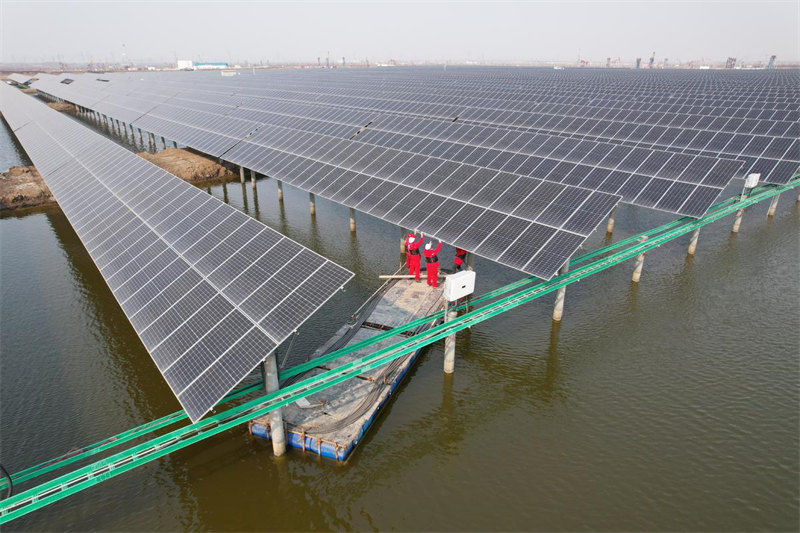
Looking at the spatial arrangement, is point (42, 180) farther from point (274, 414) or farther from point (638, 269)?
point (638, 269)

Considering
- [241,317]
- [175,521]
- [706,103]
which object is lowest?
[175,521]

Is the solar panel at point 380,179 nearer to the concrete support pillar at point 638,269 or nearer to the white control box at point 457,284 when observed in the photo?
the white control box at point 457,284

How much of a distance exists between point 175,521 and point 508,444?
10.8 metres

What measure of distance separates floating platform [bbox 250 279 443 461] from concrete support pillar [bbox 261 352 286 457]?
0.34 m

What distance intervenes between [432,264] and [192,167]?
33747 mm

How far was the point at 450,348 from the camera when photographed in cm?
1783

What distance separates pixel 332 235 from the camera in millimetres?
32562

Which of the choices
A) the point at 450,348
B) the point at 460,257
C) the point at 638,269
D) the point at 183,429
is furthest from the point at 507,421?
the point at 638,269

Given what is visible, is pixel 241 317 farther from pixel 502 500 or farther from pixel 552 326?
pixel 552 326

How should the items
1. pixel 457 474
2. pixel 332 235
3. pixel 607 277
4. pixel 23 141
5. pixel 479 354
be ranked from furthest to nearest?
pixel 23 141 → pixel 332 235 → pixel 607 277 → pixel 479 354 → pixel 457 474

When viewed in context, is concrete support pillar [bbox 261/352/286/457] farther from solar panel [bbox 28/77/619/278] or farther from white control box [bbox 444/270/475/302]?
solar panel [bbox 28/77/619/278]

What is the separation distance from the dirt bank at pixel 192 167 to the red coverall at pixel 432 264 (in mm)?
32020

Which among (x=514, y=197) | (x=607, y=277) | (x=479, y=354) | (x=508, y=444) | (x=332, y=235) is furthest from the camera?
(x=332, y=235)

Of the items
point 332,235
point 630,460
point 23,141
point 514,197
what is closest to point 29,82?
point 23,141
